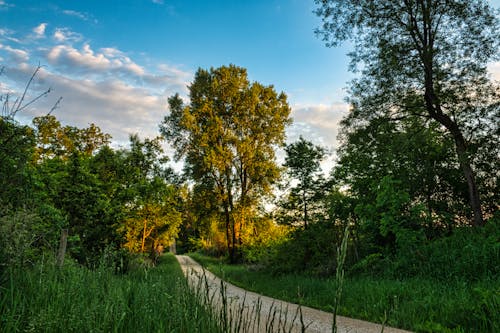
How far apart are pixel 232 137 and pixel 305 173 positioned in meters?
11.1

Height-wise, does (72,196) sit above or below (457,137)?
below

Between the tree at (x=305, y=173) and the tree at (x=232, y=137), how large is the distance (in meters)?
9.42

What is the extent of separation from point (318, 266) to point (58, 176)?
10.6 m

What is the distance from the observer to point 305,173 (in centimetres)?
1725

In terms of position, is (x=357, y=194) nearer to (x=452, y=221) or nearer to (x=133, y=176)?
(x=452, y=221)

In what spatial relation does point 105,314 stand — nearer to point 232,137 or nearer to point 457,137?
point 457,137

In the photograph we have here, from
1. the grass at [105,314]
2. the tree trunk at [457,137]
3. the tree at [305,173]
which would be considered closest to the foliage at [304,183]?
the tree at [305,173]

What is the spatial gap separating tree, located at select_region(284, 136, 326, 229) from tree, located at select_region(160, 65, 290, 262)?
30.9 feet

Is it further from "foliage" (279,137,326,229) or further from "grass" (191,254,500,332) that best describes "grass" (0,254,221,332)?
"foliage" (279,137,326,229)

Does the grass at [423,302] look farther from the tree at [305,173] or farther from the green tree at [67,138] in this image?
the green tree at [67,138]

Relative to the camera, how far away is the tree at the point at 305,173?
1714cm

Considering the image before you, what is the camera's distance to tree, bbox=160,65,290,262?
88.1 feet

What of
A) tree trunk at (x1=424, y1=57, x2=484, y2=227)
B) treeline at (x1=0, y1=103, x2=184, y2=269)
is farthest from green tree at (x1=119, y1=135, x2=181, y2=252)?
tree trunk at (x1=424, y1=57, x2=484, y2=227)

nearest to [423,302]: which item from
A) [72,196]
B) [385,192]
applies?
[385,192]
